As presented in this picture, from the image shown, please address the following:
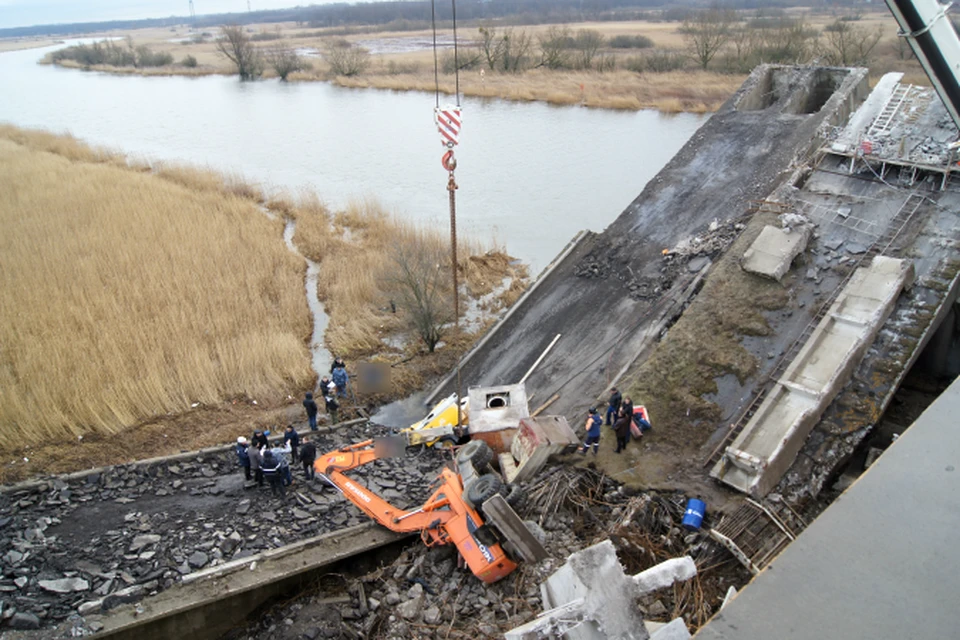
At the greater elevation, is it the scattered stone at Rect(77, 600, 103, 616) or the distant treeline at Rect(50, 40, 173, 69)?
the distant treeline at Rect(50, 40, 173, 69)

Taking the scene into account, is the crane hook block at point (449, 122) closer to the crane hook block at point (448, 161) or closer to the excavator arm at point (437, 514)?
the crane hook block at point (448, 161)

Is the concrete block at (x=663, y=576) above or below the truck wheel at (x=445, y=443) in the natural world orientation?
above

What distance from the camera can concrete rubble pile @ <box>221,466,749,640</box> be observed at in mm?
7008

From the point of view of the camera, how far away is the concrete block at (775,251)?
1172cm

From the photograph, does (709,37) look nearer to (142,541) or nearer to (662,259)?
(662,259)

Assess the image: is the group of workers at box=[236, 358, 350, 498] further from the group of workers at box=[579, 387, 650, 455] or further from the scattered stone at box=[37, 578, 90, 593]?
the group of workers at box=[579, 387, 650, 455]

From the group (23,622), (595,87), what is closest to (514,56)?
(595,87)

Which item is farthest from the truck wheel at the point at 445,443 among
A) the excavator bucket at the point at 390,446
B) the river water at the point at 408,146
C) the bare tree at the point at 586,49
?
the bare tree at the point at 586,49

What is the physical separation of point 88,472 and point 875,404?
37.6 feet

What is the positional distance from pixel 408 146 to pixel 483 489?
27.9 meters

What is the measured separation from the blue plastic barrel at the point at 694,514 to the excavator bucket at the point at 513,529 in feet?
6.14

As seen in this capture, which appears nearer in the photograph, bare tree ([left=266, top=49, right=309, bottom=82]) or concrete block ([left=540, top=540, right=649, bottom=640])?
concrete block ([left=540, top=540, right=649, bottom=640])

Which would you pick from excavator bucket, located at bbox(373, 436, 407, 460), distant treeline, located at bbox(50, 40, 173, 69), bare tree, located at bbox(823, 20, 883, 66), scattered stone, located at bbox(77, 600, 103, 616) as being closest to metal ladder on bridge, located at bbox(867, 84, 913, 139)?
excavator bucket, located at bbox(373, 436, 407, 460)

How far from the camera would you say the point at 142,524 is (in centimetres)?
904
